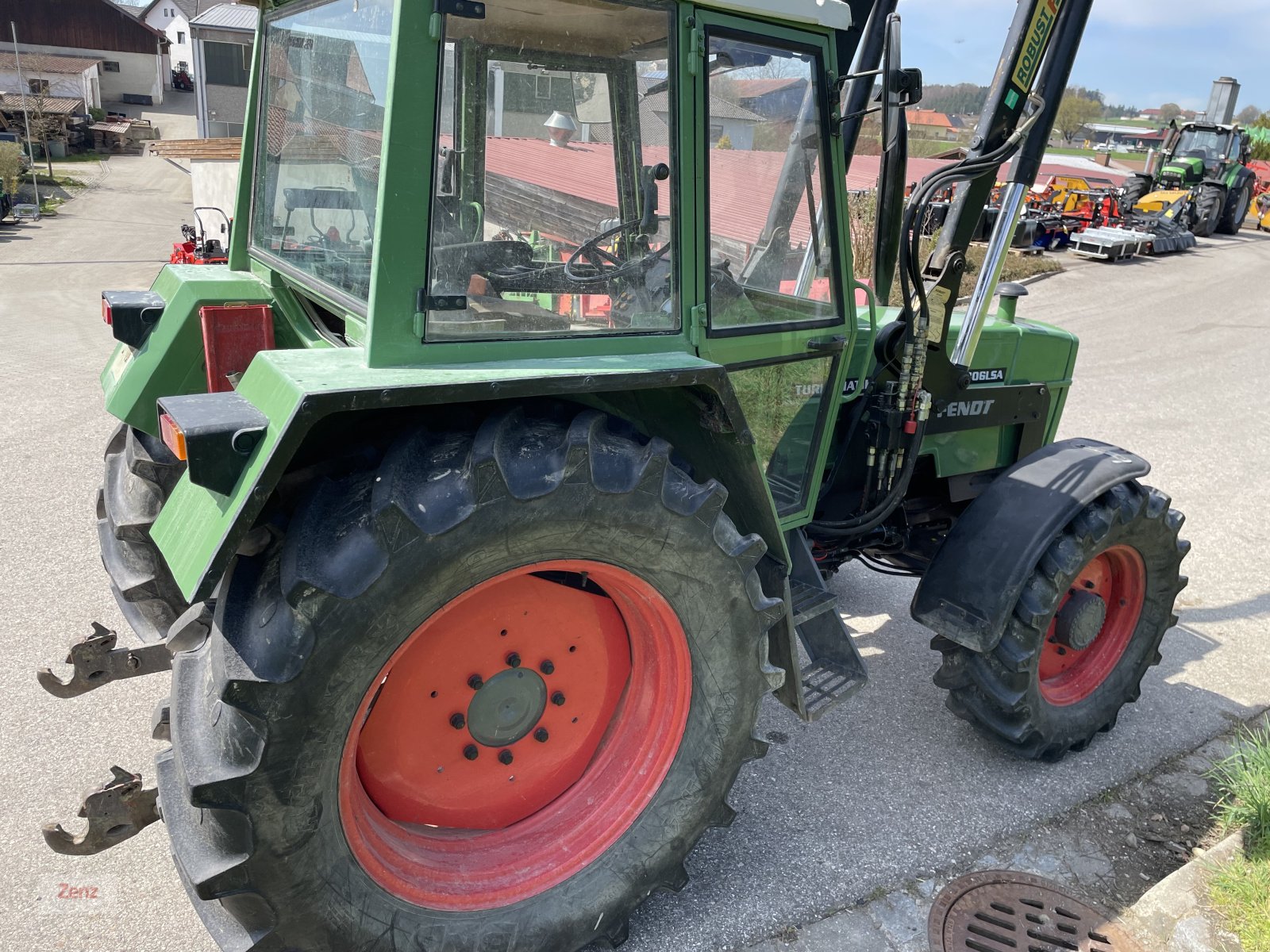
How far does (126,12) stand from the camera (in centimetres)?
4322

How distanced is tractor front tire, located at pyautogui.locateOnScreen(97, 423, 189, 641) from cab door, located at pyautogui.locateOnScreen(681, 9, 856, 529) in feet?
5.52

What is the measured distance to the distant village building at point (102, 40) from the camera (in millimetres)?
41281

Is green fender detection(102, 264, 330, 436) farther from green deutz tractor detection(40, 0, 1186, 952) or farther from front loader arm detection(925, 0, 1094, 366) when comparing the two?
front loader arm detection(925, 0, 1094, 366)

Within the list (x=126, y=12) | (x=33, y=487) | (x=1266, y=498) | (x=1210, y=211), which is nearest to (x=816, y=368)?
(x=33, y=487)

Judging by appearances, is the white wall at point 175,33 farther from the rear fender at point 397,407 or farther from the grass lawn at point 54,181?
the rear fender at point 397,407

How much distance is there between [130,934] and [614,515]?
1647 millimetres

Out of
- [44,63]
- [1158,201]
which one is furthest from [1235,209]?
[44,63]

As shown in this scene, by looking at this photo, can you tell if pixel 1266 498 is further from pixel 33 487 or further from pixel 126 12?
pixel 126 12

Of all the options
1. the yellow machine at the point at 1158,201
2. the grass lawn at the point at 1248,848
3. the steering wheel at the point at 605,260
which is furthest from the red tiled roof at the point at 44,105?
the grass lawn at the point at 1248,848

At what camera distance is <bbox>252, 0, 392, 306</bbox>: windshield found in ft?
6.98

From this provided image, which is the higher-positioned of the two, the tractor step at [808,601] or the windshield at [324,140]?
the windshield at [324,140]

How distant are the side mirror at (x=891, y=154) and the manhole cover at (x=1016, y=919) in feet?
6.26

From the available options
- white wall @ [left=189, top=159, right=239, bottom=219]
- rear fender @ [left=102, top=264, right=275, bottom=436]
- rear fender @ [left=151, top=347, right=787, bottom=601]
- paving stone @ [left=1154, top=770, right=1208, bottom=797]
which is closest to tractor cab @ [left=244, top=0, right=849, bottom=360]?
rear fender @ [left=151, top=347, right=787, bottom=601]

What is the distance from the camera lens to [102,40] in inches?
1679
